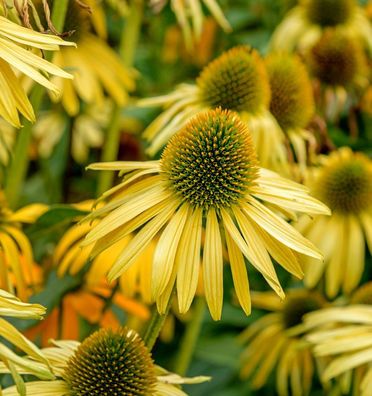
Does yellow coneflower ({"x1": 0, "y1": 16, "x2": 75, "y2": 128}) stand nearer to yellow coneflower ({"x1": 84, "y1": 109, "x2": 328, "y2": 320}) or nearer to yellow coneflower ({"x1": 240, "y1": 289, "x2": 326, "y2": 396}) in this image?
yellow coneflower ({"x1": 84, "y1": 109, "x2": 328, "y2": 320})

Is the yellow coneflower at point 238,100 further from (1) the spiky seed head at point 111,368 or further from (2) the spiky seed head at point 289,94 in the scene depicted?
(1) the spiky seed head at point 111,368

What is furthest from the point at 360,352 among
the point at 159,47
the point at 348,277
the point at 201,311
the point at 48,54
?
the point at 159,47

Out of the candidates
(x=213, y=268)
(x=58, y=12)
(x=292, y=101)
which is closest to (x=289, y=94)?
(x=292, y=101)

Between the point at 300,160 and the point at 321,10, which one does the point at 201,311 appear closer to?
the point at 300,160

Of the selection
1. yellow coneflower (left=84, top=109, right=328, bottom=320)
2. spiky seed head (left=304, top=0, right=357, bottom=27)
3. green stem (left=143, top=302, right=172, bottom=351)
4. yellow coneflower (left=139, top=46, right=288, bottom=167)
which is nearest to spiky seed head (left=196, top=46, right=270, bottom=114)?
yellow coneflower (left=139, top=46, right=288, bottom=167)

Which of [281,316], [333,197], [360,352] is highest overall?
[333,197]

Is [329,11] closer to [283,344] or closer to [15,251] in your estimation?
[283,344]

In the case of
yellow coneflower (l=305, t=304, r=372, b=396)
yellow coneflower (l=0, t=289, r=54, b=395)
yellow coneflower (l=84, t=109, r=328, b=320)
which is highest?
yellow coneflower (l=84, t=109, r=328, b=320)

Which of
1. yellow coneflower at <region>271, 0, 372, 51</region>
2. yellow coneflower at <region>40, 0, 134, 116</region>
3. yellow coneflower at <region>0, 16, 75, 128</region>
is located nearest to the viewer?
yellow coneflower at <region>0, 16, 75, 128</region>
